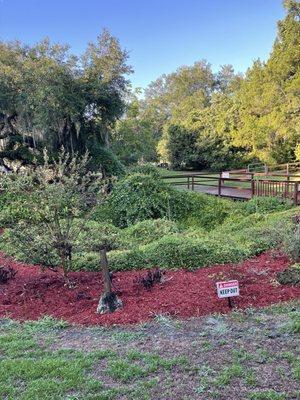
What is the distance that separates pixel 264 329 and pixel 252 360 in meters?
0.66

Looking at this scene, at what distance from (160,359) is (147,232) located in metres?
5.43

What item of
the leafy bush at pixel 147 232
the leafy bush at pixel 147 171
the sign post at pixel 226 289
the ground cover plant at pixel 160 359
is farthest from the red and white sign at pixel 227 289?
the leafy bush at pixel 147 171

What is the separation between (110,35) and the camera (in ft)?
53.3

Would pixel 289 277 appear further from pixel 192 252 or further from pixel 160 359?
pixel 160 359

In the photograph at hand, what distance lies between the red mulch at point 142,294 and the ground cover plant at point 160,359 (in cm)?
26

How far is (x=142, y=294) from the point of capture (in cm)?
468

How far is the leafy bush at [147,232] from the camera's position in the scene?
799cm

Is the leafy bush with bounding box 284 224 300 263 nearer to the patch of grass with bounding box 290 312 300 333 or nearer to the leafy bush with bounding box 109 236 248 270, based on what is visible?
the leafy bush with bounding box 109 236 248 270

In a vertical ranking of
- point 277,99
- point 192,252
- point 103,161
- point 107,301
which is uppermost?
point 277,99

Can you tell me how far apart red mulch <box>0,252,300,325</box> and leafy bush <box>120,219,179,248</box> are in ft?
7.45

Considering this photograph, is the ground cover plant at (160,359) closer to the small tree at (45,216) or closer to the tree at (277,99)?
the small tree at (45,216)

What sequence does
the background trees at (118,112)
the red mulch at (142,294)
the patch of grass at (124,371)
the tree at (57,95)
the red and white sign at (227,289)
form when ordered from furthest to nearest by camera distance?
the background trees at (118,112) → the tree at (57,95) → the red mulch at (142,294) → the red and white sign at (227,289) → the patch of grass at (124,371)

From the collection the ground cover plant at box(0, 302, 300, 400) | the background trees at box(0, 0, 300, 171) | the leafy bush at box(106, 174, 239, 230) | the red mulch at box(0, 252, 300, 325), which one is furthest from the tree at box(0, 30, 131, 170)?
the ground cover plant at box(0, 302, 300, 400)

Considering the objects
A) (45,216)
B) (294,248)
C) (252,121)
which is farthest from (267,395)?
(252,121)
